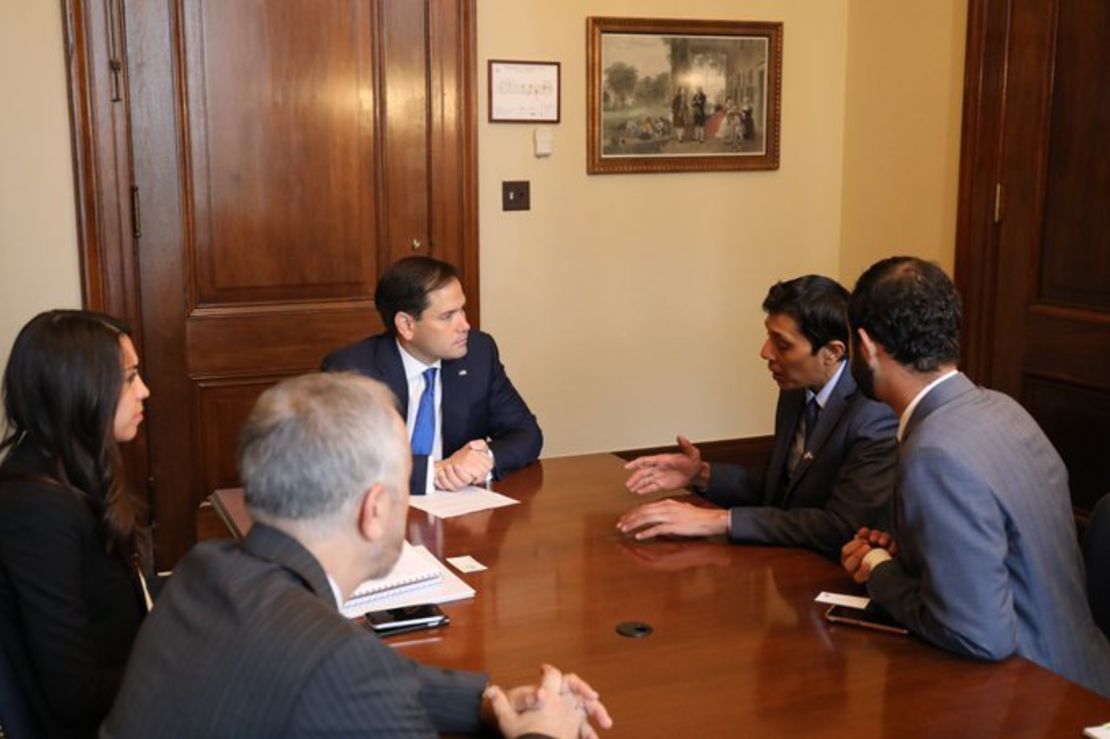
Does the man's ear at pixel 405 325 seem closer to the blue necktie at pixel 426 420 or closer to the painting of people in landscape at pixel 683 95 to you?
the blue necktie at pixel 426 420

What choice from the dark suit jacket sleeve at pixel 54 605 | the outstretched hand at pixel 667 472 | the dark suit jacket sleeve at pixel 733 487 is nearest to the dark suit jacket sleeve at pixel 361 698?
the dark suit jacket sleeve at pixel 54 605

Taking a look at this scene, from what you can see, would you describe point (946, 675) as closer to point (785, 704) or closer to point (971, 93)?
point (785, 704)

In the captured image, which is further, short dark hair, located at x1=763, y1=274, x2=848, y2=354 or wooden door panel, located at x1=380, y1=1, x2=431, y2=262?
wooden door panel, located at x1=380, y1=1, x2=431, y2=262

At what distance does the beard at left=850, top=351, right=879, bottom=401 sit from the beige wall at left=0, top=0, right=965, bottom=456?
2.53m

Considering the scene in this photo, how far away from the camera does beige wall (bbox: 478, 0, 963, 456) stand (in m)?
4.61

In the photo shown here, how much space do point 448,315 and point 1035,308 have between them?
2.14 m

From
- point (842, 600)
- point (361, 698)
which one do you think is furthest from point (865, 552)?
point (361, 698)

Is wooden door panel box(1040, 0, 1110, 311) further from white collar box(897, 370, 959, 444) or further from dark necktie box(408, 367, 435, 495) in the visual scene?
dark necktie box(408, 367, 435, 495)

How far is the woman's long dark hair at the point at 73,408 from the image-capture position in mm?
2008

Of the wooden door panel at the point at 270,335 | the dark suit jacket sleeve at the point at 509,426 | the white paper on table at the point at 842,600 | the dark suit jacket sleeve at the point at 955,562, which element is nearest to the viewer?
the dark suit jacket sleeve at the point at 955,562

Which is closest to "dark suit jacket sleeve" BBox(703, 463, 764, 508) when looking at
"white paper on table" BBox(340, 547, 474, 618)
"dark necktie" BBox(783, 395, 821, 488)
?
"dark necktie" BBox(783, 395, 821, 488)

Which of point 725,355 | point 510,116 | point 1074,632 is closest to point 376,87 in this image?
point 510,116

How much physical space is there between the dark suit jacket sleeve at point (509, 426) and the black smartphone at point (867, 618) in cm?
122

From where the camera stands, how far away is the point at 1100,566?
220cm
